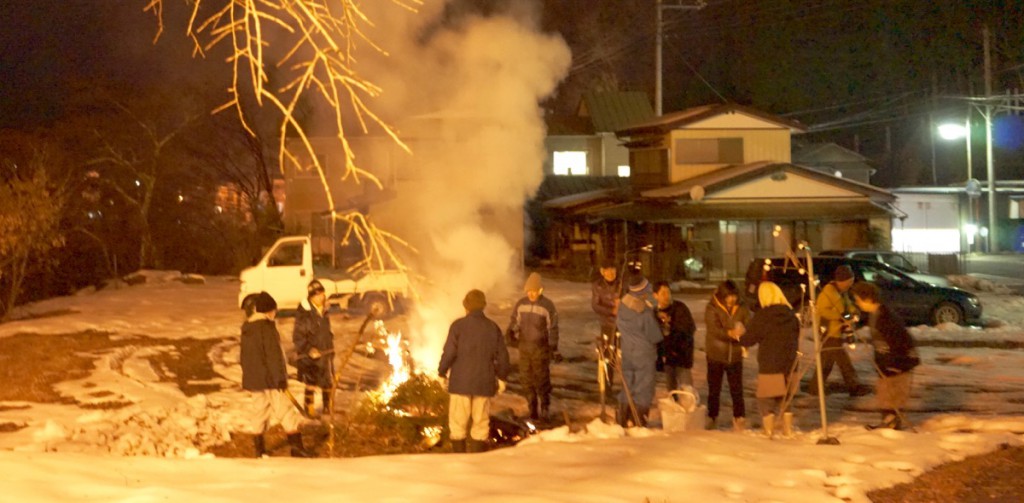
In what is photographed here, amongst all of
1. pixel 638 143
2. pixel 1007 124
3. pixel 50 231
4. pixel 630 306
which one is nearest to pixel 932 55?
pixel 1007 124

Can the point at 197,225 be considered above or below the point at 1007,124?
below

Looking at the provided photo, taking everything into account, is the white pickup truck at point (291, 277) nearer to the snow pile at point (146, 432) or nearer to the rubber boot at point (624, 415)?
the snow pile at point (146, 432)

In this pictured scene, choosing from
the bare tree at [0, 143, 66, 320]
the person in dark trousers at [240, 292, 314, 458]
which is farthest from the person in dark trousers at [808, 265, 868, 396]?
the bare tree at [0, 143, 66, 320]

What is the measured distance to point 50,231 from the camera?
23.5 metres

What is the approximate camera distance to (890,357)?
10078 millimetres

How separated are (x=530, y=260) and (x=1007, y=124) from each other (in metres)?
37.7

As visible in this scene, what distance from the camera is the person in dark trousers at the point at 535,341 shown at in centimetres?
1201

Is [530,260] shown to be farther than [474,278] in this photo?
Yes

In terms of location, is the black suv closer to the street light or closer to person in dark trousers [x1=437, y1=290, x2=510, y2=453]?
person in dark trousers [x1=437, y1=290, x2=510, y2=453]

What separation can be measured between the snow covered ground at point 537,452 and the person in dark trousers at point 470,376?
2.01ft

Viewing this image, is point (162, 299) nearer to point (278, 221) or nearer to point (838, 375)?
point (278, 221)

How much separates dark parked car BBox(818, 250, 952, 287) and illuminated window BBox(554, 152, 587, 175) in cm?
2352

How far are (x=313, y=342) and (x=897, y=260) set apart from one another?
71.5ft

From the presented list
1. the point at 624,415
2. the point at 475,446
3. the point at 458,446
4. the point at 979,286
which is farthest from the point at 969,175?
the point at 458,446
